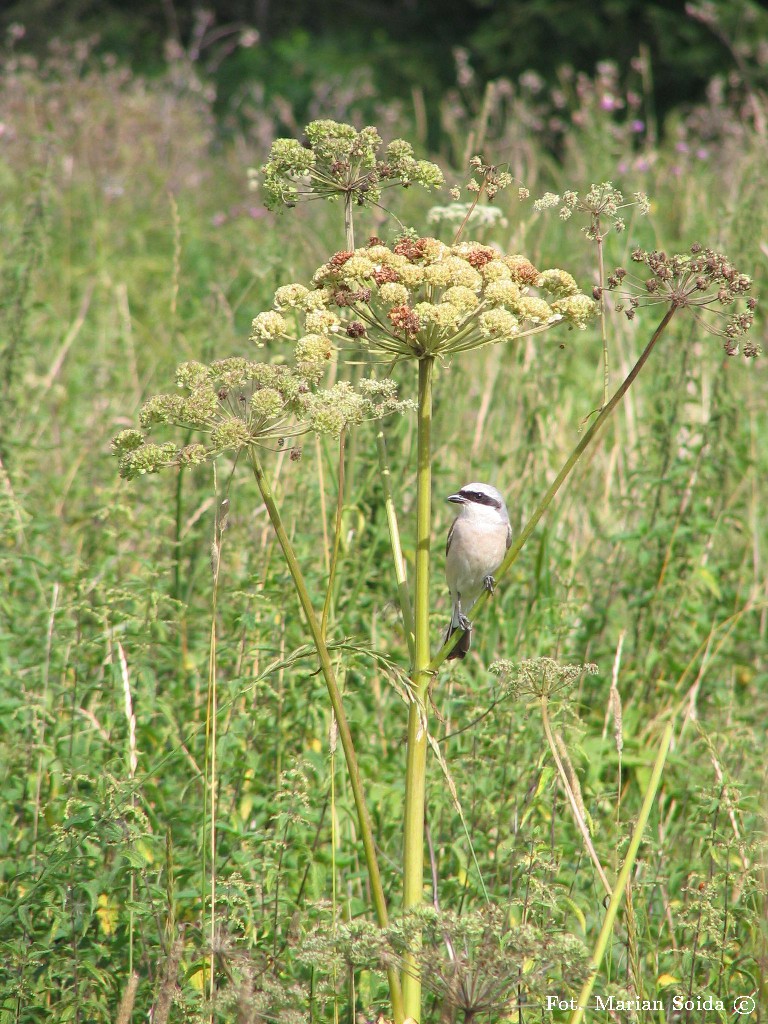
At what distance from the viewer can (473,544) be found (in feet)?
11.7

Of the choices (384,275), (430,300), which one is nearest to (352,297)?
(384,275)

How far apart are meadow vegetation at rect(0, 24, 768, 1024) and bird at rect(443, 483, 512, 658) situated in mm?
126

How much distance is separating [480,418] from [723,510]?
1.14 metres

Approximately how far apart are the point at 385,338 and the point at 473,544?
1420 millimetres

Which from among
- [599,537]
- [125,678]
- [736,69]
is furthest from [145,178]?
[736,69]

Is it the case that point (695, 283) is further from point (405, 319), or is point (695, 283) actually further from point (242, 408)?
point (242, 408)

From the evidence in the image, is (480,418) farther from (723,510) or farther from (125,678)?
(125,678)

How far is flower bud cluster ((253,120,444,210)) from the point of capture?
226cm

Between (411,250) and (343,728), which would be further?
(411,250)

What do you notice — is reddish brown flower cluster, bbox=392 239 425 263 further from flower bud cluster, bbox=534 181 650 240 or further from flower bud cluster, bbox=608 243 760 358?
flower bud cluster, bbox=608 243 760 358

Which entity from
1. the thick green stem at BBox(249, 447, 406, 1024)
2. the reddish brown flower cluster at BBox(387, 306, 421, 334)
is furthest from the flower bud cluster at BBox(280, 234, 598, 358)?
the thick green stem at BBox(249, 447, 406, 1024)

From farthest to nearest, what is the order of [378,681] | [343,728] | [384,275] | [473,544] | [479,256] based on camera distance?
[378,681] < [473,544] < [479,256] < [384,275] < [343,728]

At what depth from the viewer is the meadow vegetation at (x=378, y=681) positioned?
2.26 m

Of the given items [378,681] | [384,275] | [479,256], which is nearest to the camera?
[384,275]
